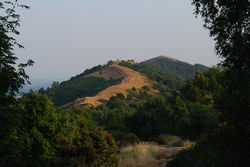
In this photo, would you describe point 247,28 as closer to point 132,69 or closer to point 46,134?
point 46,134

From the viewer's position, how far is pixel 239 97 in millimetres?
9211

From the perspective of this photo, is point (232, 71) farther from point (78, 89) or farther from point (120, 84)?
point (78, 89)

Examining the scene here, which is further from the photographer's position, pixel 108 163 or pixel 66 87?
pixel 66 87

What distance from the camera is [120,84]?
404 ft

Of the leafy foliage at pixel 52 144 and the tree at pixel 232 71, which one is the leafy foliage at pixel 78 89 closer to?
Result: the leafy foliage at pixel 52 144

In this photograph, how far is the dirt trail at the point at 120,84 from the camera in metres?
95.0

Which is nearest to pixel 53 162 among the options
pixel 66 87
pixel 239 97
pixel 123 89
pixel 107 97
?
pixel 239 97

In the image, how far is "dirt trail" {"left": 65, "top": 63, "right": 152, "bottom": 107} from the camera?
95000mm

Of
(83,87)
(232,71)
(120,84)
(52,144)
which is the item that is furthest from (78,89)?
(232,71)

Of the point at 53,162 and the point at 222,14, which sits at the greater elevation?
the point at 222,14

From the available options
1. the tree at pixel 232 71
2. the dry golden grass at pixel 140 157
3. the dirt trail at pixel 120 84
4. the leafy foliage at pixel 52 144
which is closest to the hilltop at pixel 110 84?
the dirt trail at pixel 120 84

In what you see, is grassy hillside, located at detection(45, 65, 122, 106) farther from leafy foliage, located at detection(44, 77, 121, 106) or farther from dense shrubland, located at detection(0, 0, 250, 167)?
dense shrubland, located at detection(0, 0, 250, 167)

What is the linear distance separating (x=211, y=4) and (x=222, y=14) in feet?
1.82

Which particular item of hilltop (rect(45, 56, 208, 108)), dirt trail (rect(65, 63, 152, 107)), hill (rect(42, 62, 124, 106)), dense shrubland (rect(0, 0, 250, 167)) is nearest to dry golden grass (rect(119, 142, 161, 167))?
dense shrubland (rect(0, 0, 250, 167))
